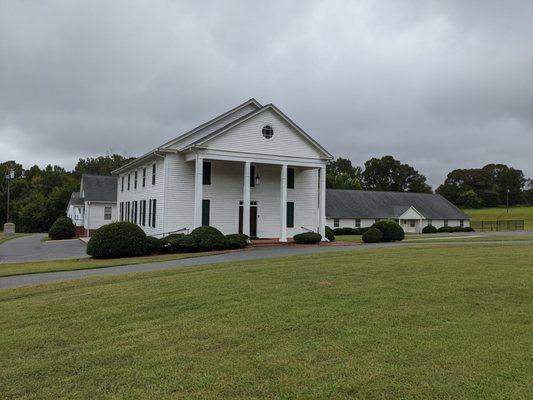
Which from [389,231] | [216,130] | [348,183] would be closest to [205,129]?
[216,130]

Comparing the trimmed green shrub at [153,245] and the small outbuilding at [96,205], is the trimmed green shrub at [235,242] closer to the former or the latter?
the trimmed green shrub at [153,245]

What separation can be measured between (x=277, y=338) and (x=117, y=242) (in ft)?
51.4

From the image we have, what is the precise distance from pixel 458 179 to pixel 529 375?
129 m

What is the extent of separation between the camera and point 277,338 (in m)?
6.10

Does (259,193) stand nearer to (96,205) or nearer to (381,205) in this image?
(96,205)

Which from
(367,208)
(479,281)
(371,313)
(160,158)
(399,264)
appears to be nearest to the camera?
(371,313)

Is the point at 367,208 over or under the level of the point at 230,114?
under

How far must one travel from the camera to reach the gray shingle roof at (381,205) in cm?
5469

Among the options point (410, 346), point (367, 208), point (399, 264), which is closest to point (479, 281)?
point (399, 264)

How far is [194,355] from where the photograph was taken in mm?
5598

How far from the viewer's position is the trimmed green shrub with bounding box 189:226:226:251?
22.3 metres

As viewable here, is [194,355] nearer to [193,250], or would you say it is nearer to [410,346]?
[410,346]

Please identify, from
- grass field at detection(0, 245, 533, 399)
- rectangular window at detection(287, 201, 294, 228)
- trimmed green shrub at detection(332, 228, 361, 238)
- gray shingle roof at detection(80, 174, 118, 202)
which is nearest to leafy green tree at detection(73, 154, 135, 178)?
gray shingle roof at detection(80, 174, 118, 202)

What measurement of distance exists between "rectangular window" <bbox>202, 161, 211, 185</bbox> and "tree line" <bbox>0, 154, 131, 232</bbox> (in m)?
43.1
